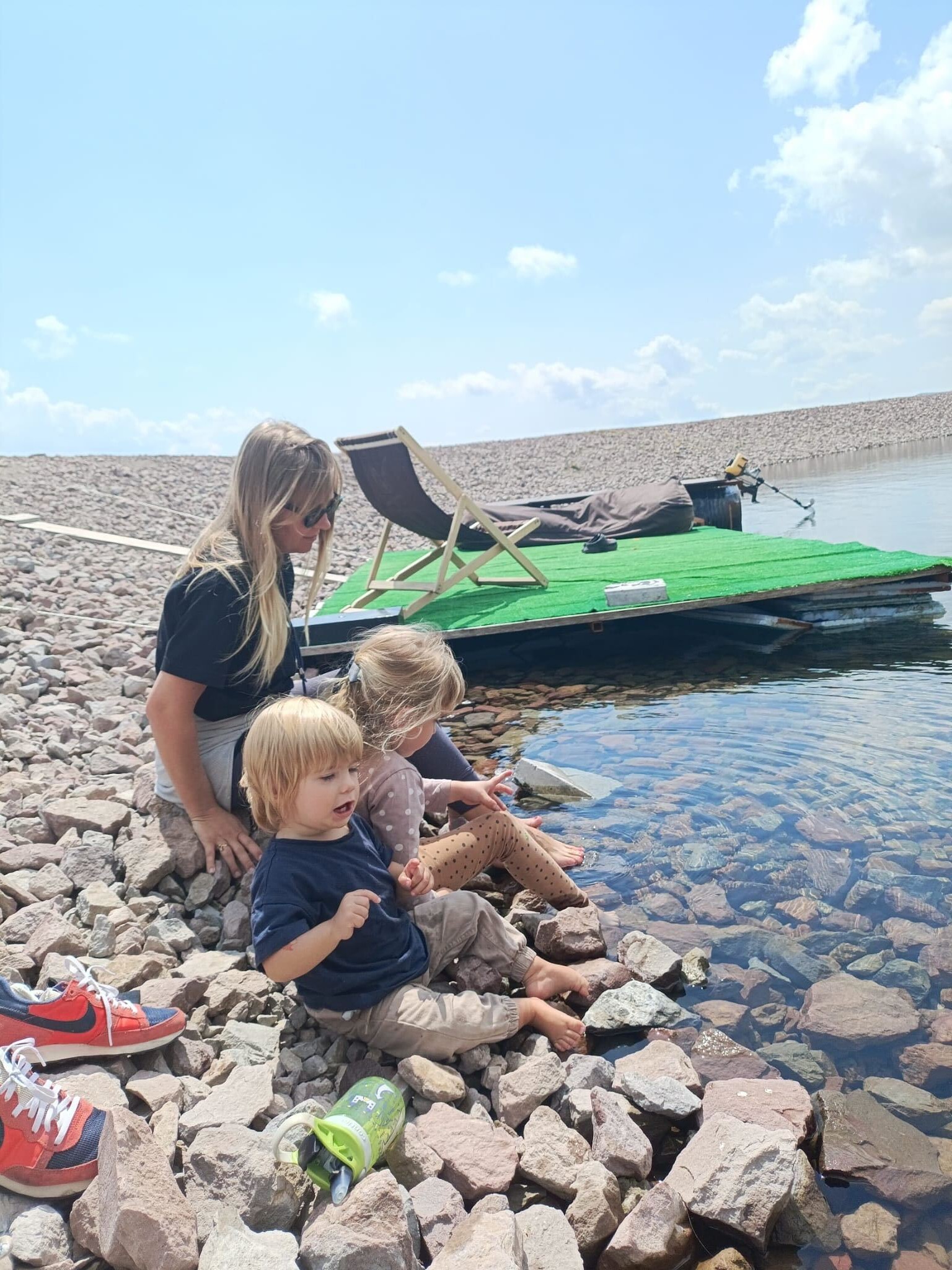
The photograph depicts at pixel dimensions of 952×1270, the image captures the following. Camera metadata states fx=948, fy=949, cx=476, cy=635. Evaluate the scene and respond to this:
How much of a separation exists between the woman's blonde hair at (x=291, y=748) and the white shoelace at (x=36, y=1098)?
0.65 meters

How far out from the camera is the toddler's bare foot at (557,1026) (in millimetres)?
2201

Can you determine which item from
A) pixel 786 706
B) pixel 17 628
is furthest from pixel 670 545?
pixel 17 628

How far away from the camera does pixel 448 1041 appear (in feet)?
6.81

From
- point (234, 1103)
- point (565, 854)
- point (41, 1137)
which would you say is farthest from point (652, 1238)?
point (565, 854)

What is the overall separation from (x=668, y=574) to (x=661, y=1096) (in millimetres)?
4923

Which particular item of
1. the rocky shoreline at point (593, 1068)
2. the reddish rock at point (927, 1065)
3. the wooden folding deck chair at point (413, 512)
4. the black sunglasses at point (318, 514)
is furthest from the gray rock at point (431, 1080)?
the wooden folding deck chair at point (413, 512)

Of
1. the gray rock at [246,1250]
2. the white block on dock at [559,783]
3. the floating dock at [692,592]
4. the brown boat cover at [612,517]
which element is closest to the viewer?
the gray rock at [246,1250]

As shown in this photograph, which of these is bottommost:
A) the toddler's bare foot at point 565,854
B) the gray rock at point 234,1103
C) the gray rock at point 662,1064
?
the gray rock at point 662,1064

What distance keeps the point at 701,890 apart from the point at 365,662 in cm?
130

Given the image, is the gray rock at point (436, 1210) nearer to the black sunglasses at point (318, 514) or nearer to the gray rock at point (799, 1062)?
the gray rock at point (799, 1062)

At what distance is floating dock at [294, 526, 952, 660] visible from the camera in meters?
5.69

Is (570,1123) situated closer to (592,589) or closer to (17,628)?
(592,589)

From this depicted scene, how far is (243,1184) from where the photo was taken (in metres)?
1.54

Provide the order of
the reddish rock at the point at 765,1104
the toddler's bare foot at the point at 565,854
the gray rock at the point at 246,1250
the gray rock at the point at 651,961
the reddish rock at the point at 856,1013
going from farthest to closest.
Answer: the toddler's bare foot at the point at 565,854 → the gray rock at the point at 651,961 → the reddish rock at the point at 856,1013 → the reddish rock at the point at 765,1104 → the gray rock at the point at 246,1250
